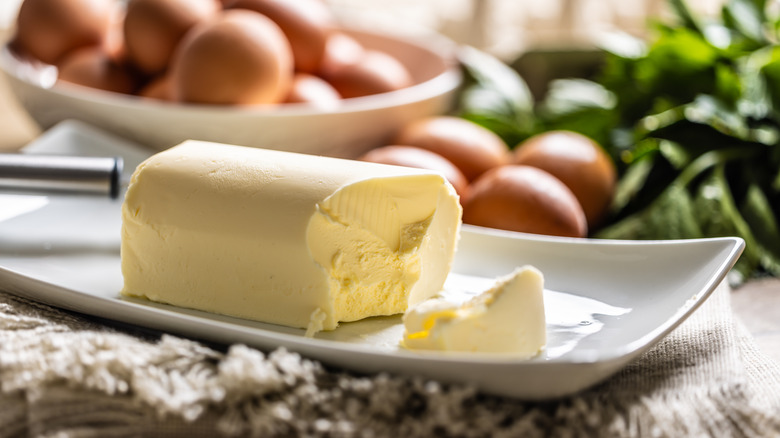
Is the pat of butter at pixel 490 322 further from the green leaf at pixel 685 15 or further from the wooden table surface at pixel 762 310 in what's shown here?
the green leaf at pixel 685 15

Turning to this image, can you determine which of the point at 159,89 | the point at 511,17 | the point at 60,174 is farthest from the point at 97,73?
the point at 511,17

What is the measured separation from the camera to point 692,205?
3.67 feet

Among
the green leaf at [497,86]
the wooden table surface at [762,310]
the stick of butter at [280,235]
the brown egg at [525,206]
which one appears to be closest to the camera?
the stick of butter at [280,235]

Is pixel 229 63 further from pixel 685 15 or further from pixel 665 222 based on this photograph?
pixel 685 15

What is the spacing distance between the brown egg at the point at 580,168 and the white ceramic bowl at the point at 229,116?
0.68 feet

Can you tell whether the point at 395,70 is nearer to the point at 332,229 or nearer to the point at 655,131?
the point at 655,131

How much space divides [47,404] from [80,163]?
43cm

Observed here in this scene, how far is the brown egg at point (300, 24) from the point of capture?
1.24m

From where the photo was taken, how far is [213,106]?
113 centimetres

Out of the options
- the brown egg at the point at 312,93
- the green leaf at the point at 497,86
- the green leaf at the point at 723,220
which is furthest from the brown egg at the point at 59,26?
the green leaf at the point at 723,220

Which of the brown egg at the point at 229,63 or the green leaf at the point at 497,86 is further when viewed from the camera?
the green leaf at the point at 497,86

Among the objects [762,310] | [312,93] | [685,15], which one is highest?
[685,15]

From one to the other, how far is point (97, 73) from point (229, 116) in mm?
268

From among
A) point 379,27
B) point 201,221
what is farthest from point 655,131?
point 201,221
